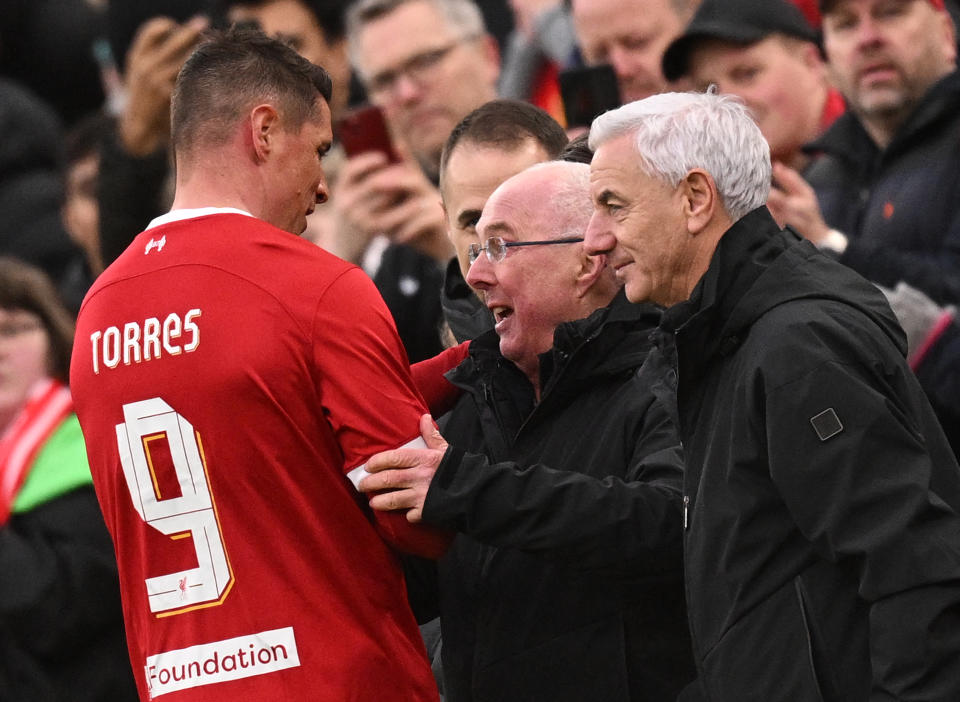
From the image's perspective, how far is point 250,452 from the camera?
3064 millimetres

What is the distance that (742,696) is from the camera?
9.43 ft

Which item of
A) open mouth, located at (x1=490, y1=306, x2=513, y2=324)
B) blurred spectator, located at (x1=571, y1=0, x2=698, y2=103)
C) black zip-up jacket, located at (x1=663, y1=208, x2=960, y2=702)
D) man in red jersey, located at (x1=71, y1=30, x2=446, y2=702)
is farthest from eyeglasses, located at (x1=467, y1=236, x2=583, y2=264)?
blurred spectator, located at (x1=571, y1=0, x2=698, y2=103)

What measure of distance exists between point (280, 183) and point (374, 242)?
6.80ft

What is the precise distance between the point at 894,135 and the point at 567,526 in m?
2.45

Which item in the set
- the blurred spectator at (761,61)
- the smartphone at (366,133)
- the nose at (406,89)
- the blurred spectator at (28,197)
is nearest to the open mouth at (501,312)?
the smartphone at (366,133)

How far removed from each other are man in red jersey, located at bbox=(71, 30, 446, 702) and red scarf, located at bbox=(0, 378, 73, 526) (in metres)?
2.36

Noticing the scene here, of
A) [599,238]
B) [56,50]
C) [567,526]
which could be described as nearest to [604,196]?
[599,238]

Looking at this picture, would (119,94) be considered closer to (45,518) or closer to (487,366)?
(45,518)

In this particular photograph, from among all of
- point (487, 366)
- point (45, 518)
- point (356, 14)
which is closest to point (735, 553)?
point (487, 366)

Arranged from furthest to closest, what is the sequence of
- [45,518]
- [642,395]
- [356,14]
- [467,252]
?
[356,14] → [45,518] → [467,252] → [642,395]

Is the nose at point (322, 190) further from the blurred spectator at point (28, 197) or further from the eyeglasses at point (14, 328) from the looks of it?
the blurred spectator at point (28, 197)

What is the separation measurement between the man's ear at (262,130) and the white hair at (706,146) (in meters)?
0.72

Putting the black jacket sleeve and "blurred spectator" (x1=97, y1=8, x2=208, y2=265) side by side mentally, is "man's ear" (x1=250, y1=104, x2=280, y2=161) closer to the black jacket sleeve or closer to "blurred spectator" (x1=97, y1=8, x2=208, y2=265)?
the black jacket sleeve

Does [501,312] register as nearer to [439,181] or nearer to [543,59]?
[439,181]
